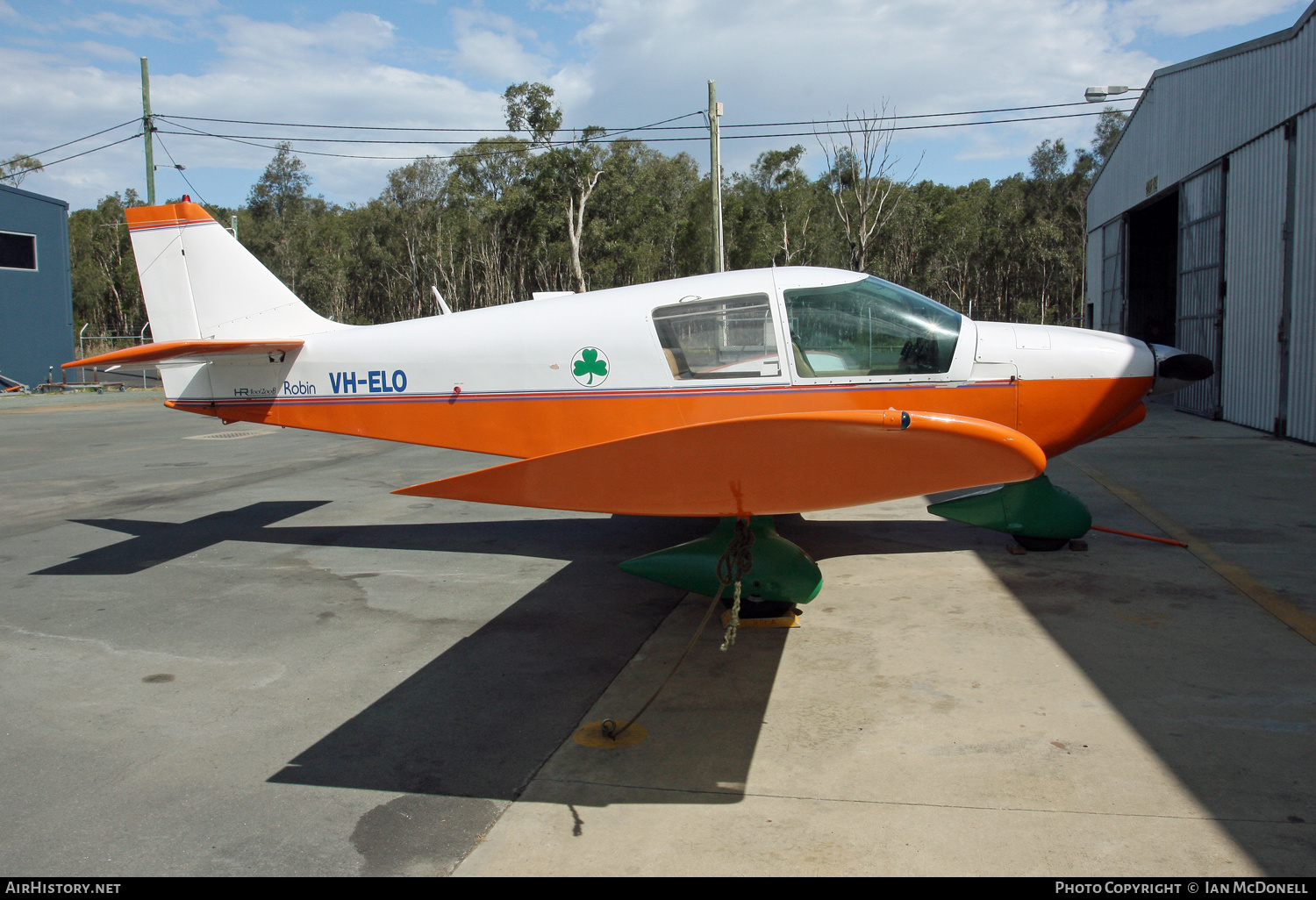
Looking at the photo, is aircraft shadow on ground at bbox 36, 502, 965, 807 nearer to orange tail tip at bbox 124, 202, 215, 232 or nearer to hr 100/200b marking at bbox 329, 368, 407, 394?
hr 100/200b marking at bbox 329, 368, 407, 394

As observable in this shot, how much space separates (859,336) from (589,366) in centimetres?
177

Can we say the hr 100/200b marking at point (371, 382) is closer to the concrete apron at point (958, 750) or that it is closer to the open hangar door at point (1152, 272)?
the concrete apron at point (958, 750)

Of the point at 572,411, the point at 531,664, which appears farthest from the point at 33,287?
the point at 531,664

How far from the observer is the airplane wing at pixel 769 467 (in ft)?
9.87

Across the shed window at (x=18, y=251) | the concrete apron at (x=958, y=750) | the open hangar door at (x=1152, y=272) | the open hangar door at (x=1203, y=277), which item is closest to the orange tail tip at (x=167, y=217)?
the concrete apron at (x=958, y=750)

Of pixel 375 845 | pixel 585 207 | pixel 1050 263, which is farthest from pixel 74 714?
pixel 1050 263

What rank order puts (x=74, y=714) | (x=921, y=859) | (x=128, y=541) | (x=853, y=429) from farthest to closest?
(x=128, y=541), (x=74, y=714), (x=853, y=429), (x=921, y=859)

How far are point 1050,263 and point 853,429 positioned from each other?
177 feet

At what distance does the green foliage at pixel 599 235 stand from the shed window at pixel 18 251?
22684 mm

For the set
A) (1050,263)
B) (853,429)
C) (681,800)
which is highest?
(1050,263)

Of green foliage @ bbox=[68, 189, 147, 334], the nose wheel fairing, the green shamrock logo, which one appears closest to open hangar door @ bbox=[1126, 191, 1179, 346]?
the nose wheel fairing

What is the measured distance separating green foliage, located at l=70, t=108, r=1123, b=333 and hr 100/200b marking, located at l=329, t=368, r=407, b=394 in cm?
3646

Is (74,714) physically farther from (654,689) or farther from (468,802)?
(654,689)

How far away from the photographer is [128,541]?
7.56 m
